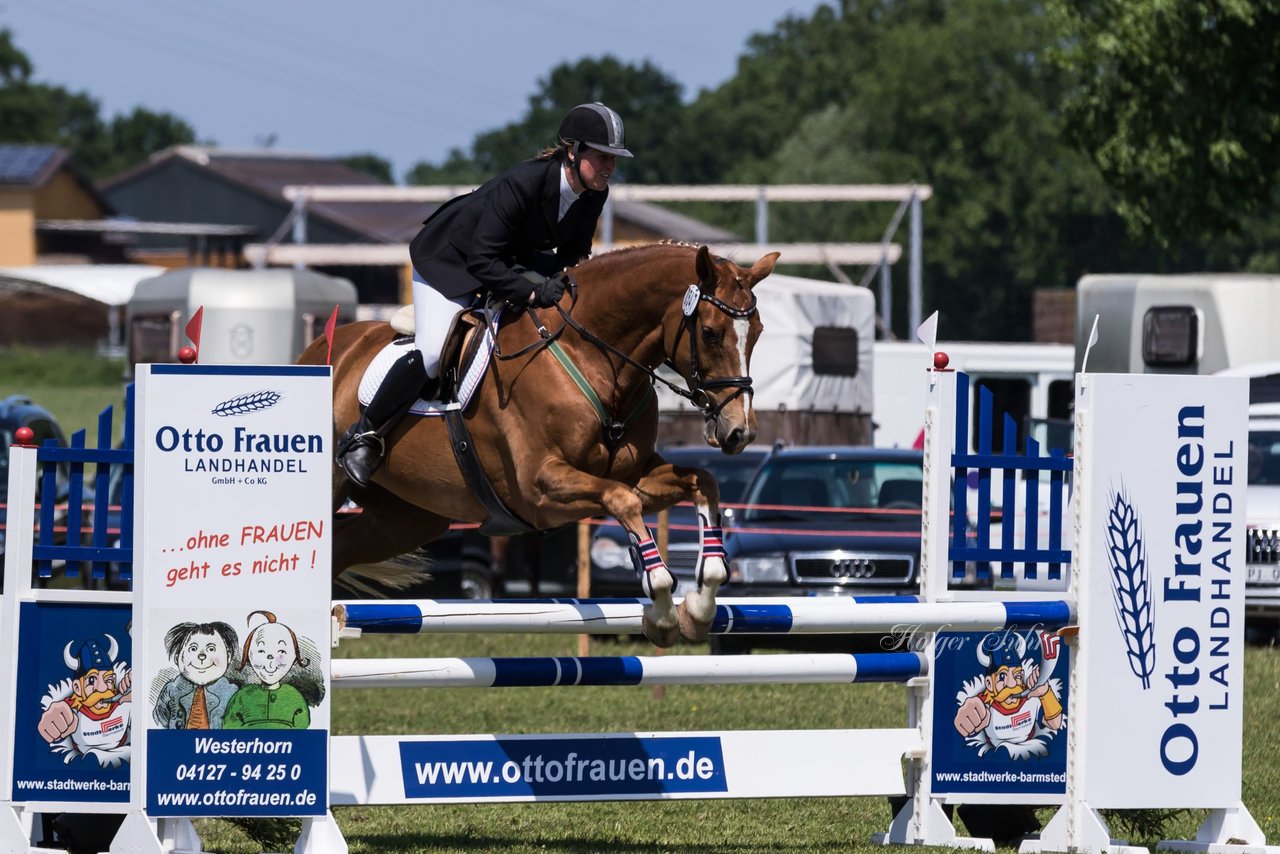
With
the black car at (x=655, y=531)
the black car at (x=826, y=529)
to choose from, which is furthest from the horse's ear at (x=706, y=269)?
the black car at (x=655, y=531)

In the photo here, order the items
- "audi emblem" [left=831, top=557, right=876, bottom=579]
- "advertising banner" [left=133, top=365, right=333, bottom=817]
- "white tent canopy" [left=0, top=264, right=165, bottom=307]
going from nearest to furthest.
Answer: "advertising banner" [left=133, top=365, right=333, bottom=817]
"audi emblem" [left=831, top=557, right=876, bottom=579]
"white tent canopy" [left=0, top=264, right=165, bottom=307]

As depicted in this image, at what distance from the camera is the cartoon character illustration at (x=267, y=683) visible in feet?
17.0

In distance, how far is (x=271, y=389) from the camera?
17.1 ft

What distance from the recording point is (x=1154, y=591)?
5918 mm

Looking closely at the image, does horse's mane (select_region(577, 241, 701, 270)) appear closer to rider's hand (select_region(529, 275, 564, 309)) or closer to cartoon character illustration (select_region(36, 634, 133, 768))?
rider's hand (select_region(529, 275, 564, 309))

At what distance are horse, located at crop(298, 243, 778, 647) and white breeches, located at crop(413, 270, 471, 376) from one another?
0.60 feet

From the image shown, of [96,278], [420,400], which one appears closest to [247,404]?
[420,400]

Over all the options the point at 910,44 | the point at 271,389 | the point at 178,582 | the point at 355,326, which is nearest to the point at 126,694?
the point at 178,582

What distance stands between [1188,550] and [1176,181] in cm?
1219

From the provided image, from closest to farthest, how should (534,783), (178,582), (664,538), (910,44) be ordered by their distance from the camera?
(178,582)
(534,783)
(664,538)
(910,44)

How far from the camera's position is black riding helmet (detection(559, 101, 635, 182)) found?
19.7ft

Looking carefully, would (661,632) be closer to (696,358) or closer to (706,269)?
(696,358)

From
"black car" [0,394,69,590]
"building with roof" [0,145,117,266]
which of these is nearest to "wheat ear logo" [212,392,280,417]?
"black car" [0,394,69,590]

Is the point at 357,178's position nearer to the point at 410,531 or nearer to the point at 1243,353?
the point at 1243,353
